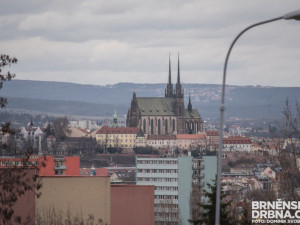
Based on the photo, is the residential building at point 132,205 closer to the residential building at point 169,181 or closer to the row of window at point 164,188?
the residential building at point 169,181

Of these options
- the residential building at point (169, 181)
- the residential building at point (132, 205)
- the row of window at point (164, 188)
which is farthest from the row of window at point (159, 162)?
the residential building at point (132, 205)

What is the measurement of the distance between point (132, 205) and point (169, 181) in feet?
149

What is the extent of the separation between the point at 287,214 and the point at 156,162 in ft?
222

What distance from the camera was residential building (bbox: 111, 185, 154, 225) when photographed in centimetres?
4284

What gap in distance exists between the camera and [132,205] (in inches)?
1703

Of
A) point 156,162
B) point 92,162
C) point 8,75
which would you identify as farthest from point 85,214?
point 92,162

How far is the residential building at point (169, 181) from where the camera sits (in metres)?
71.1

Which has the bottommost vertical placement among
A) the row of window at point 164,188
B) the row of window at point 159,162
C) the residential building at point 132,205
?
the residential building at point 132,205

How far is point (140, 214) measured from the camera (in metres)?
43.0

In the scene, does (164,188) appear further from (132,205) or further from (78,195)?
(78,195)

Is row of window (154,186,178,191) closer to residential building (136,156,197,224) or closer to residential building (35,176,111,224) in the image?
residential building (136,156,197,224)

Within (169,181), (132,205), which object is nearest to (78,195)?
(132,205)

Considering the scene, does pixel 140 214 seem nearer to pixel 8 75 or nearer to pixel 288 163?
pixel 288 163

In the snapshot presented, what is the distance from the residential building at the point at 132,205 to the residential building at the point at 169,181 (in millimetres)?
20263
